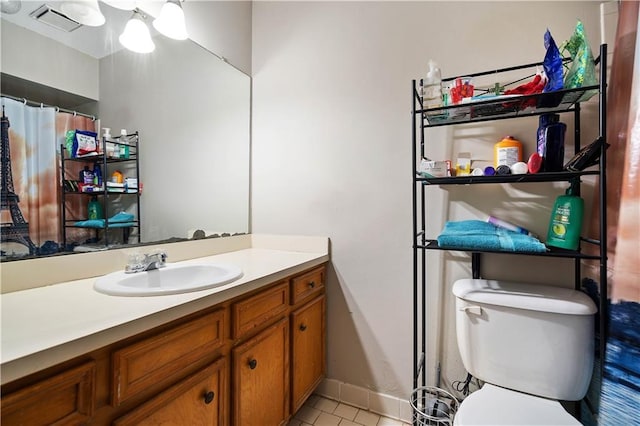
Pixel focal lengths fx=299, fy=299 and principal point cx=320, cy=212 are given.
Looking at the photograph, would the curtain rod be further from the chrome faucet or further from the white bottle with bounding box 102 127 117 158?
the chrome faucet

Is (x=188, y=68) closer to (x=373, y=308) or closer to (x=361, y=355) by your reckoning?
(x=373, y=308)

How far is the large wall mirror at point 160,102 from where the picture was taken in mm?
1009

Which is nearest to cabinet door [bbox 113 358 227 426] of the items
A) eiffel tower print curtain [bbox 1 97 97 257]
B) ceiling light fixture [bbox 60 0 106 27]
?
eiffel tower print curtain [bbox 1 97 97 257]

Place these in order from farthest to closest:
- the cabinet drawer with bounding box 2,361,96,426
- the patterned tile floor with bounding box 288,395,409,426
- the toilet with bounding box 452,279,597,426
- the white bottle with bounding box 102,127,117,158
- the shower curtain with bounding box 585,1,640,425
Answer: the patterned tile floor with bounding box 288,395,409,426 < the white bottle with bounding box 102,127,117,158 < the toilet with bounding box 452,279,597,426 < the shower curtain with bounding box 585,1,640,425 < the cabinet drawer with bounding box 2,361,96,426

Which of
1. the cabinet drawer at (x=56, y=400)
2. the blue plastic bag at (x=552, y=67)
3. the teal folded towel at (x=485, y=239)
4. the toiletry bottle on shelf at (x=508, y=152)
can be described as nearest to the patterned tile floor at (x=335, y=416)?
the teal folded towel at (x=485, y=239)

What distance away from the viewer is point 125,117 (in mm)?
1266

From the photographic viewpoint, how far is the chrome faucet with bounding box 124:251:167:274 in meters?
1.18

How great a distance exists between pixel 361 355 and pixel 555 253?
1051 millimetres

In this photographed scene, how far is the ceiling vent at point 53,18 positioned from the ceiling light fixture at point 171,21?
1.15 feet

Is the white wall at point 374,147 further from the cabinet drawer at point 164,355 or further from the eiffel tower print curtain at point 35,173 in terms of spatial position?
the eiffel tower print curtain at point 35,173

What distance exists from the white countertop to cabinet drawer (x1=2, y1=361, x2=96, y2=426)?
40 mm

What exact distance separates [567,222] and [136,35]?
192 cm

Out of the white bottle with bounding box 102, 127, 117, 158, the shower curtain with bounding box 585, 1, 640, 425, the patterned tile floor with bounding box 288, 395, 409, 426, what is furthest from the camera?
the patterned tile floor with bounding box 288, 395, 409, 426

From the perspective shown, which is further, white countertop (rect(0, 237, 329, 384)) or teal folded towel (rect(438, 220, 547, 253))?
teal folded towel (rect(438, 220, 547, 253))
